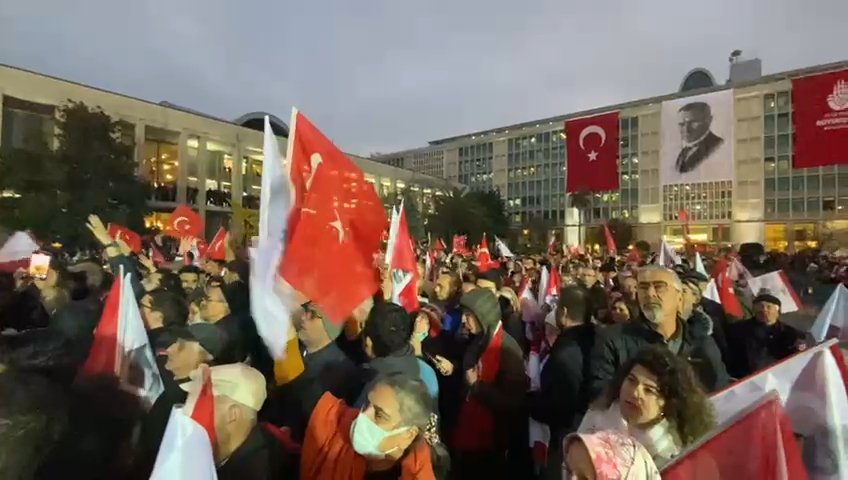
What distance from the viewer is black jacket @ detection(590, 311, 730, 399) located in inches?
134

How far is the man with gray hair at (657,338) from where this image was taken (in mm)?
3436

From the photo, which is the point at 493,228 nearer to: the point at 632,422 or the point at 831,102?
the point at 831,102

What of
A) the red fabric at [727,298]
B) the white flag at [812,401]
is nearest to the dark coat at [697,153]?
the red fabric at [727,298]

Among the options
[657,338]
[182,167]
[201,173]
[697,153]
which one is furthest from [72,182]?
[657,338]

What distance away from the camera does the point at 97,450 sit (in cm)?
279

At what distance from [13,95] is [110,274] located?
27419 mm

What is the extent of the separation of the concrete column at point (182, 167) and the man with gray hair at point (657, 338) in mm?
39627

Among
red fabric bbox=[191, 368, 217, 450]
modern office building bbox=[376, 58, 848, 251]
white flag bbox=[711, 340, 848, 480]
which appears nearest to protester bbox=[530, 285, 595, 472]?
white flag bbox=[711, 340, 848, 480]

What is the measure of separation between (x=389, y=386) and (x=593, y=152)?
1184 centimetres

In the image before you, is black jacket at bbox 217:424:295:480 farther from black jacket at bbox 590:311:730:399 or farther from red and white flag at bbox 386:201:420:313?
red and white flag at bbox 386:201:420:313

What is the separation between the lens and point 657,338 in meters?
3.47

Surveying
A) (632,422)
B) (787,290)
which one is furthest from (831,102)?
(632,422)

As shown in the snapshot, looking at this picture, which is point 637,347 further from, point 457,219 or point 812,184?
point 812,184

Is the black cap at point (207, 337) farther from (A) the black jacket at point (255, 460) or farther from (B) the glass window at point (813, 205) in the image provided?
(B) the glass window at point (813, 205)
